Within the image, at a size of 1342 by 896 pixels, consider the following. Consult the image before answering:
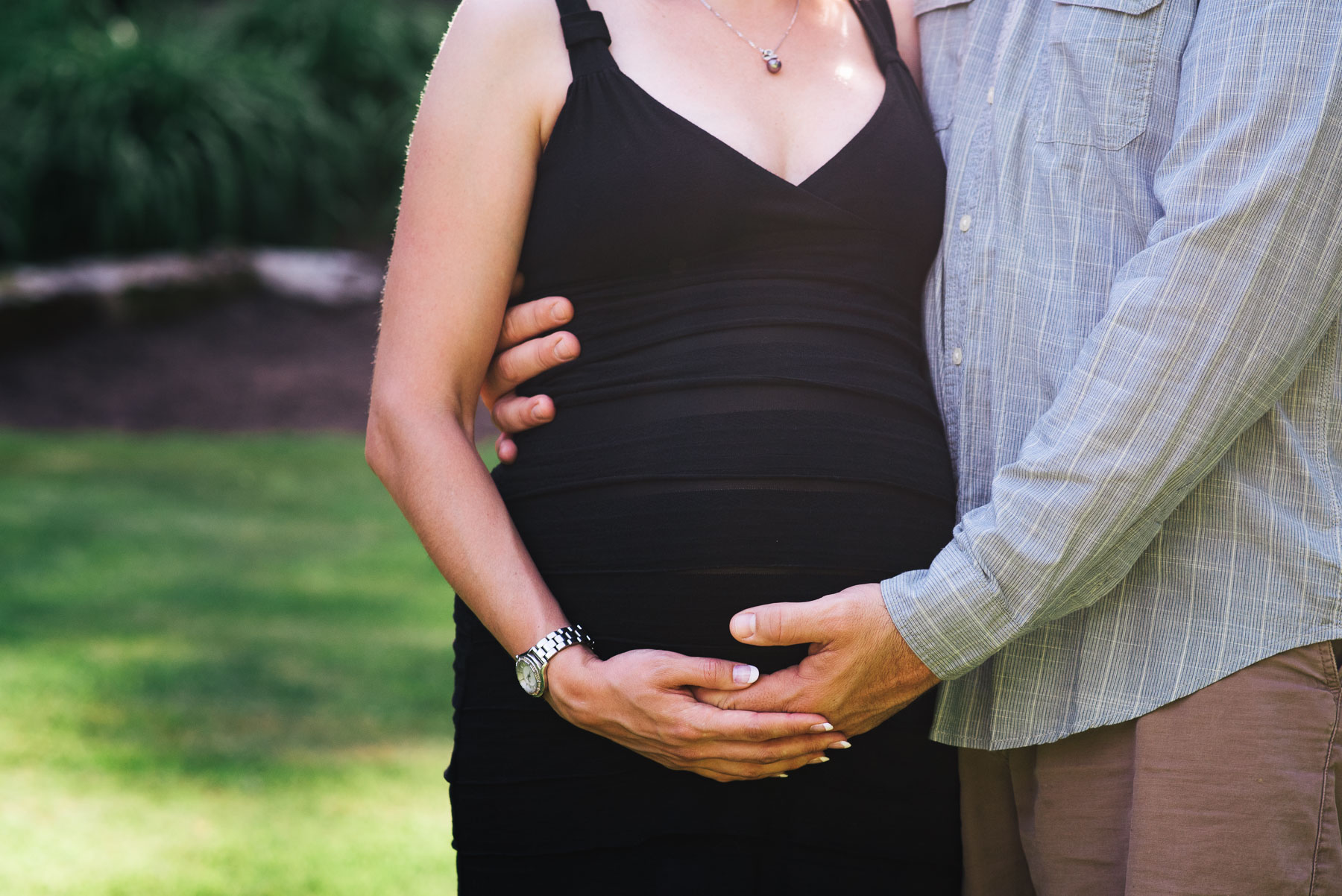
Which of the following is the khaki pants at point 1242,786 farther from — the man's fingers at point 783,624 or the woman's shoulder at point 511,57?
the woman's shoulder at point 511,57

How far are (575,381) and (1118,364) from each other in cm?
74

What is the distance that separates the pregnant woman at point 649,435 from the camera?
169 cm

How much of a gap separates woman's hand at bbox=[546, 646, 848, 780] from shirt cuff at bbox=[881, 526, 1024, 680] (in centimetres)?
16

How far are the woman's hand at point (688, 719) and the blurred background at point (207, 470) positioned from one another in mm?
1745

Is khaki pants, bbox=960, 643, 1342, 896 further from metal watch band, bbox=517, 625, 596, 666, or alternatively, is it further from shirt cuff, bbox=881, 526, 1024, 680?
metal watch band, bbox=517, 625, 596, 666

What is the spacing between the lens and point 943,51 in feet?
6.35

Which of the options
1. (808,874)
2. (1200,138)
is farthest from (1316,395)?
(808,874)

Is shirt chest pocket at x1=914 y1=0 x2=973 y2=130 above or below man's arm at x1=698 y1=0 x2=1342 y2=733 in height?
above

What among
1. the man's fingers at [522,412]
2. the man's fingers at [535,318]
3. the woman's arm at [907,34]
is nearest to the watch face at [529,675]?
the man's fingers at [522,412]

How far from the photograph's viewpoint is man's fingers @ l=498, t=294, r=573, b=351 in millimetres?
1786

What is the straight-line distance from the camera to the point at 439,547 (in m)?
1.73

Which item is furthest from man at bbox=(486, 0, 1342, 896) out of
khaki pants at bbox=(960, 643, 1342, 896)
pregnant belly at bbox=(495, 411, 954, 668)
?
pregnant belly at bbox=(495, 411, 954, 668)

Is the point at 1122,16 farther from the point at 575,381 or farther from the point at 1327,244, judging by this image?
the point at 575,381

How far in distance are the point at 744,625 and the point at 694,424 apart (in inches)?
11.7
